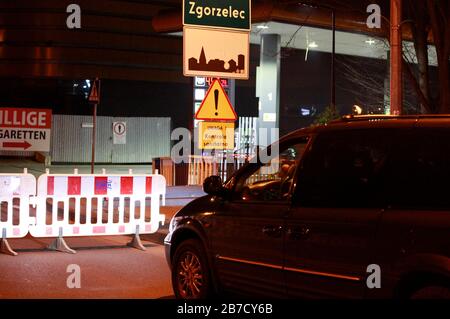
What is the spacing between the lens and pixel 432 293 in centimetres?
483

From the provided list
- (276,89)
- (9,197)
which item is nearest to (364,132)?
(9,197)

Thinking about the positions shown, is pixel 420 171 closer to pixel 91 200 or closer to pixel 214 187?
pixel 214 187

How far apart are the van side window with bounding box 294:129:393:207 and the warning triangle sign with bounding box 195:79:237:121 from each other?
537 centimetres

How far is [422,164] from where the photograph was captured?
5082 mm

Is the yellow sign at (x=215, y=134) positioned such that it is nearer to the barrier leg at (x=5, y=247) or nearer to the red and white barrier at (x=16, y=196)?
the red and white barrier at (x=16, y=196)

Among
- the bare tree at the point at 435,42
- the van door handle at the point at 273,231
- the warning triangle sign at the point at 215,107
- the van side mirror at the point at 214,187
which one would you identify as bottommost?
the van door handle at the point at 273,231

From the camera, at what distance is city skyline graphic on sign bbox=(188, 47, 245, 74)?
35.8ft

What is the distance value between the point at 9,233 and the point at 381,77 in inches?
1069

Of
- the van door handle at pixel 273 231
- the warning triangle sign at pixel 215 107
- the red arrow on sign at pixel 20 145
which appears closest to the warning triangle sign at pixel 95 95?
the red arrow on sign at pixel 20 145

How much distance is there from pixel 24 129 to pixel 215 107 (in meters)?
3.94

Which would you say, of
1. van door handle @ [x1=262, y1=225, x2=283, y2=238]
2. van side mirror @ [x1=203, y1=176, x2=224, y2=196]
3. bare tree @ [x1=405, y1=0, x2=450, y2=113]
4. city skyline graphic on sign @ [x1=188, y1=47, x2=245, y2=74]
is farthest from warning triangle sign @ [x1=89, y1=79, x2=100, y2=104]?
van door handle @ [x1=262, y1=225, x2=283, y2=238]

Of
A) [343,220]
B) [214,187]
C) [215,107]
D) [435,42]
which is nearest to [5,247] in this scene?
[215,107]

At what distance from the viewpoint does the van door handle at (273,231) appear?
19.4 feet

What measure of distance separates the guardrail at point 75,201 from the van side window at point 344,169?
5518mm
